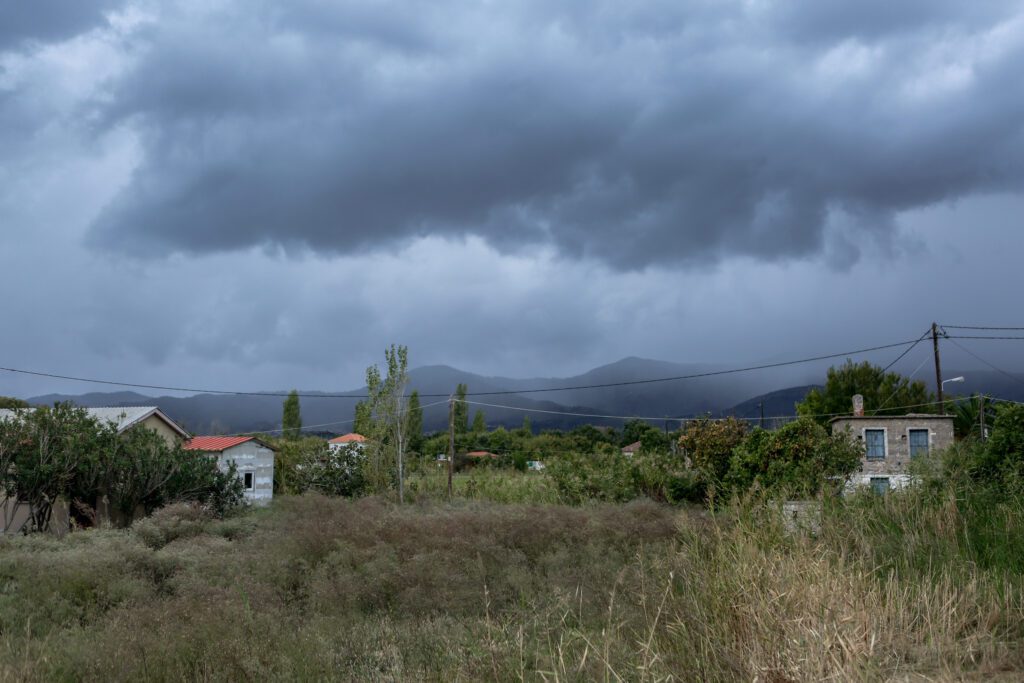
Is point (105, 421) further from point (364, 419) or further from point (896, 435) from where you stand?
point (896, 435)

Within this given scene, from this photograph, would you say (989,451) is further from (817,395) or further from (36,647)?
(817,395)

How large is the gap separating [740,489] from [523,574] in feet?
28.5

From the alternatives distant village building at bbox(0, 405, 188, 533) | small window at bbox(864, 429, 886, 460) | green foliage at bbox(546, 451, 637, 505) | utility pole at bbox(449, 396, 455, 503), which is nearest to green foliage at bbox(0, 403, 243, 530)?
distant village building at bbox(0, 405, 188, 533)

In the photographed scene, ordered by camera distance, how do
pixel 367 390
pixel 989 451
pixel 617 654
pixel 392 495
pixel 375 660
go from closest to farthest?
pixel 617 654
pixel 375 660
pixel 989 451
pixel 392 495
pixel 367 390

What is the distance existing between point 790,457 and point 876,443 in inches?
630

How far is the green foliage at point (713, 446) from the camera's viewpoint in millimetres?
17125

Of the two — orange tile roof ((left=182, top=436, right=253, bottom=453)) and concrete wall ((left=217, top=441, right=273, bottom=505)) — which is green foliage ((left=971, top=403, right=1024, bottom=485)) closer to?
concrete wall ((left=217, top=441, right=273, bottom=505))

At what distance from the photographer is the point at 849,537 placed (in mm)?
6652

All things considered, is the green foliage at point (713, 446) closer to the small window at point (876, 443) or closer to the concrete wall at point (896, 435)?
the concrete wall at point (896, 435)

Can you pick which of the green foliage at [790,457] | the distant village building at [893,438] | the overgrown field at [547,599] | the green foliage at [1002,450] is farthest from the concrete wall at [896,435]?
the overgrown field at [547,599]

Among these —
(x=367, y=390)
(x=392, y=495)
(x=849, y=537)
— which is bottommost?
(x=392, y=495)

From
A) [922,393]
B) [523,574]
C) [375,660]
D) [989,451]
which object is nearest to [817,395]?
[922,393]

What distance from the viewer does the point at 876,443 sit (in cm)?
2973

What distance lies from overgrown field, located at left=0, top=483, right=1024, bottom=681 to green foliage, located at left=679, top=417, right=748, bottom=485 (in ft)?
15.3
